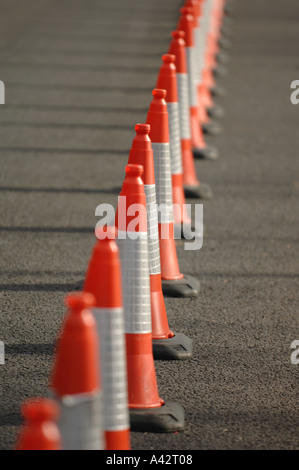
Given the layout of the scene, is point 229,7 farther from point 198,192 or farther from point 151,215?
point 151,215

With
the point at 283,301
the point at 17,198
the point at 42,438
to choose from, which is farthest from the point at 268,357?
the point at 17,198

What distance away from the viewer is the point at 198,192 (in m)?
8.69

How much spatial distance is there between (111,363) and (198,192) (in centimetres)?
522

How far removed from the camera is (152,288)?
521 cm

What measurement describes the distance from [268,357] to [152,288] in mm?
754

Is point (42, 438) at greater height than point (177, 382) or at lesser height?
lesser

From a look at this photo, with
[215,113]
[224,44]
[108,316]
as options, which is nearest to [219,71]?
[224,44]

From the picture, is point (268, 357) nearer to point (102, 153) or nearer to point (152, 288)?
point (152, 288)

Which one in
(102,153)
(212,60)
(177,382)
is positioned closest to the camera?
(177,382)

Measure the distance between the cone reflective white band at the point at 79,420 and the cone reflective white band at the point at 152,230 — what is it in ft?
6.73

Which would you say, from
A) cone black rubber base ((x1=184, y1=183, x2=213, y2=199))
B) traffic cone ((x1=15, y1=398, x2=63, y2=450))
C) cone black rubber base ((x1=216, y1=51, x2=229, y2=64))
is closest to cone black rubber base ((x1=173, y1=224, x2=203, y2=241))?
cone black rubber base ((x1=184, y1=183, x2=213, y2=199))

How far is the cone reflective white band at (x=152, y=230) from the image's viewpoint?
200 inches

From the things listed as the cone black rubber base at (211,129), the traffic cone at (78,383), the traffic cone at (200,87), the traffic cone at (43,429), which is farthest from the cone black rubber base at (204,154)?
the traffic cone at (43,429)

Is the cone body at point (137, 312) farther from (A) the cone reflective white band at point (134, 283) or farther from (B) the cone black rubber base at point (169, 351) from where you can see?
(B) the cone black rubber base at point (169, 351)
